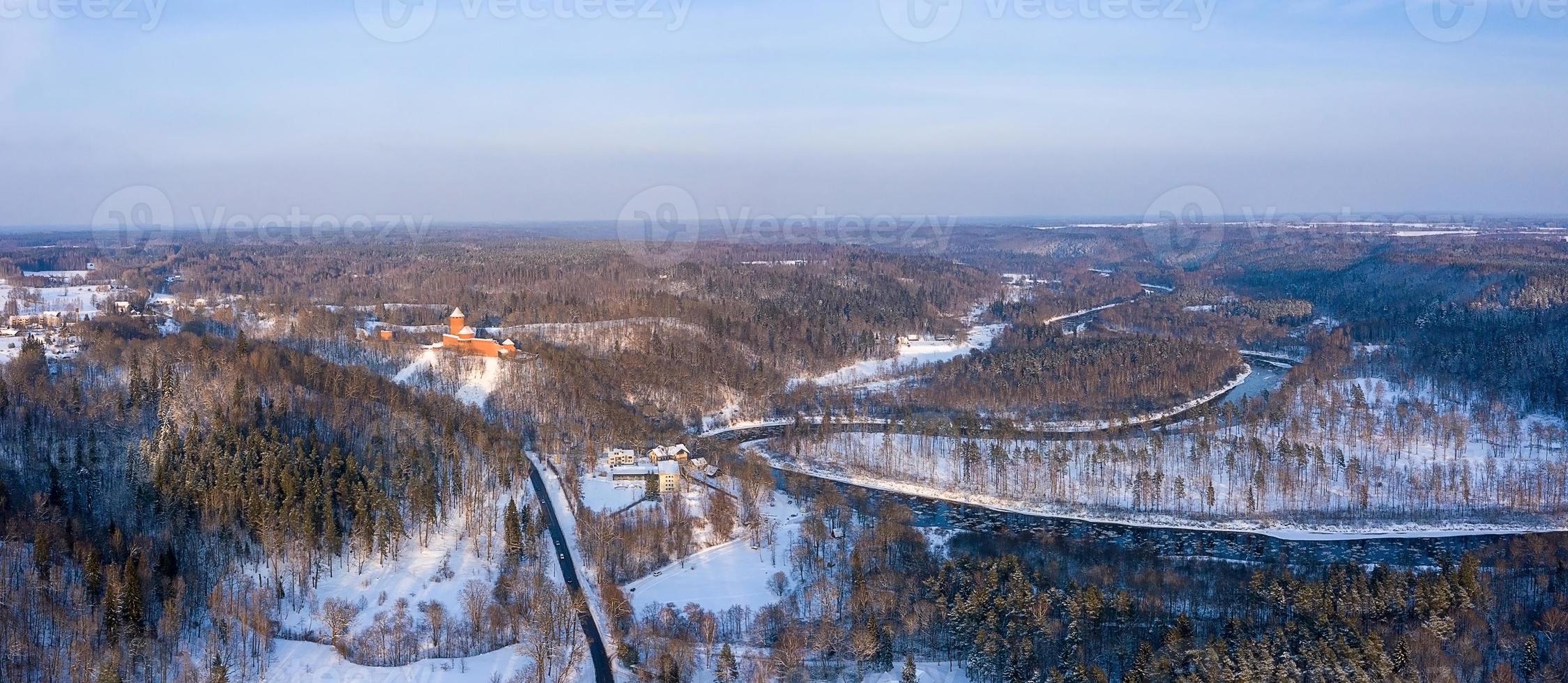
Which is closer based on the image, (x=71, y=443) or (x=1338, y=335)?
(x=71, y=443)

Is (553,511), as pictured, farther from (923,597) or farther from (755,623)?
(923,597)

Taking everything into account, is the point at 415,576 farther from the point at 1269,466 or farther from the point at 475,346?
the point at 1269,466

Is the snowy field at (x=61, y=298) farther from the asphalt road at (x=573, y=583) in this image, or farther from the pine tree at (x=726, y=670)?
the pine tree at (x=726, y=670)

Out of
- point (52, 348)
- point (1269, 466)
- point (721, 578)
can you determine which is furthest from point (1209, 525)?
point (52, 348)

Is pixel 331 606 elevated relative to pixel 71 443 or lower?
lower

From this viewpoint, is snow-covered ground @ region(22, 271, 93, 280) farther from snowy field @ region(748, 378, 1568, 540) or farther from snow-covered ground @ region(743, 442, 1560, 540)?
snow-covered ground @ region(743, 442, 1560, 540)

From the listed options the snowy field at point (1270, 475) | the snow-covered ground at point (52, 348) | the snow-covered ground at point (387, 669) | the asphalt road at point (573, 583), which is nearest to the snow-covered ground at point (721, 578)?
the asphalt road at point (573, 583)

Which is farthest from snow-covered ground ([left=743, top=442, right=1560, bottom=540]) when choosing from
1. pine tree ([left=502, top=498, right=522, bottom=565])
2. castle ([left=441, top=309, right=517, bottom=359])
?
castle ([left=441, top=309, right=517, bottom=359])

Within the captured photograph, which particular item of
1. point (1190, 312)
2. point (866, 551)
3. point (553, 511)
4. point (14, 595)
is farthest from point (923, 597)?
point (1190, 312)
